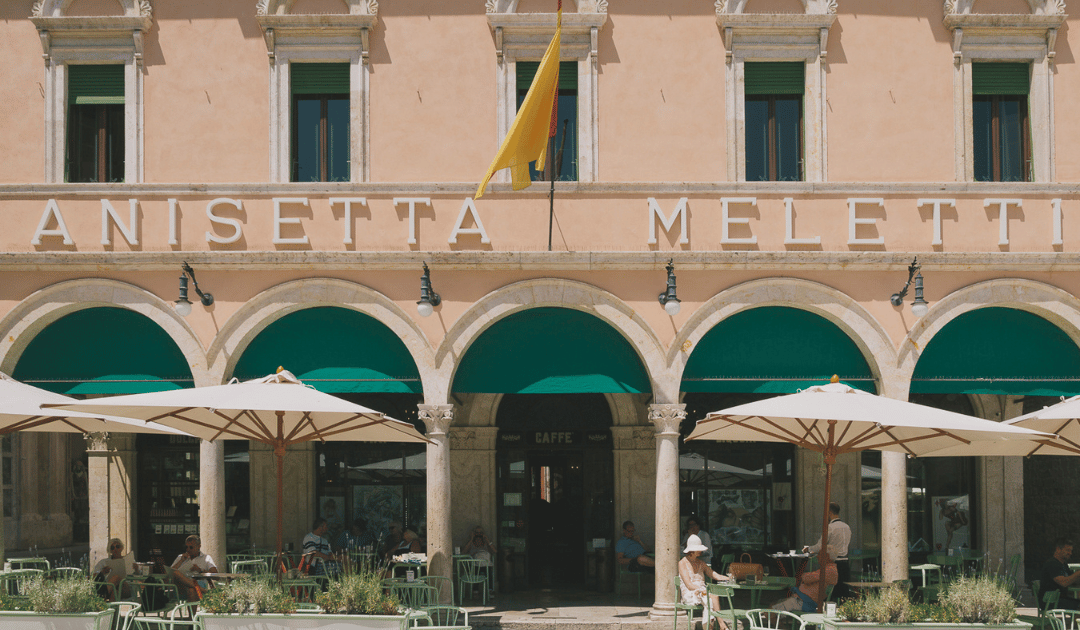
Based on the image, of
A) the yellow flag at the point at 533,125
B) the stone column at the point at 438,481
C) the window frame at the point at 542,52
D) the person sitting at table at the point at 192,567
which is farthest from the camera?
the window frame at the point at 542,52

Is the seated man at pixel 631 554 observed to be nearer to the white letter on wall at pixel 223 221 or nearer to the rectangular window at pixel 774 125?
the rectangular window at pixel 774 125

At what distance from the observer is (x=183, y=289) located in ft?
39.0

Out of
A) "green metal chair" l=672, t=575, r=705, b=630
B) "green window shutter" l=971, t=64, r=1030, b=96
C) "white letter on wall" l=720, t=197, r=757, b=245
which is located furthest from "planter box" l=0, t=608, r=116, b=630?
"green window shutter" l=971, t=64, r=1030, b=96

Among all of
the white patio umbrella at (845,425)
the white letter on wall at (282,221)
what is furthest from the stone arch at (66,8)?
the white patio umbrella at (845,425)

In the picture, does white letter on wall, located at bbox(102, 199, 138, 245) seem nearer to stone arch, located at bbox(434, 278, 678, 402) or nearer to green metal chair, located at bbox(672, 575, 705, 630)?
stone arch, located at bbox(434, 278, 678, 402)

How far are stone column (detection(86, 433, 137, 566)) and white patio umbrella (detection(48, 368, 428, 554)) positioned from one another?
4.60 metres

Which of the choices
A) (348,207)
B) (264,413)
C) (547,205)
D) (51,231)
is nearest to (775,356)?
(547,205)

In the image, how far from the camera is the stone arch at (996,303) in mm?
12148

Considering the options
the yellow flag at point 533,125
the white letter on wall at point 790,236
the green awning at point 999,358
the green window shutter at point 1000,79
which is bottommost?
the green awning at point 999,358

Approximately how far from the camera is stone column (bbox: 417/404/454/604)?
1196 cm

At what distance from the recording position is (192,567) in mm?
11164

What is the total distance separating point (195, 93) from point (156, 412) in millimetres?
5283

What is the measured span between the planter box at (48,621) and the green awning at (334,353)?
175 inches

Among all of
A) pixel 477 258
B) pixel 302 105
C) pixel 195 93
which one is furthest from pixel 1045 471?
pixel 195 93
